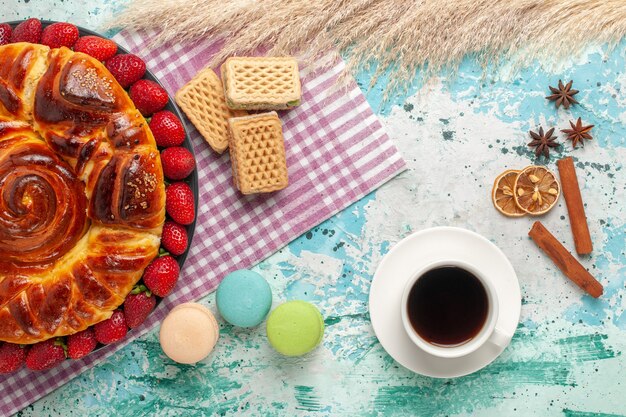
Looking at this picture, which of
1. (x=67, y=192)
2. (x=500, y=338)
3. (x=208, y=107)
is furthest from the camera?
(x=208, y=107)

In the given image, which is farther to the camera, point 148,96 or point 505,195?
point 505,195

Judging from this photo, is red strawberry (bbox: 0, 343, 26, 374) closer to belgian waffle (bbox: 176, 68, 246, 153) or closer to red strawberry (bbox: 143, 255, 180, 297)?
red strawberry (bbox: 143, 255, 180, 297)

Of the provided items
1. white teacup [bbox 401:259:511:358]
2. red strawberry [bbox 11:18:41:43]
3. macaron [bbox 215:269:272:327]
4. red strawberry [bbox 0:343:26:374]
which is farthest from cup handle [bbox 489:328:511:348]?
red strawberry [bbox 11:18:41:43]

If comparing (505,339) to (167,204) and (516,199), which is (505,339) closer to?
(516,199)

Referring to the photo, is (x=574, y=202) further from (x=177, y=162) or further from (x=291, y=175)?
(x=177, y=162)

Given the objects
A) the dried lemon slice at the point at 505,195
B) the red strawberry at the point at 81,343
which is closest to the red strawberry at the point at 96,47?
the red strawberry at the point at 81,343

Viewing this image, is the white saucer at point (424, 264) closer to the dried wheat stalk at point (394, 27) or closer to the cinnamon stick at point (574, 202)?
the cinnamon stick at point (574, 202)

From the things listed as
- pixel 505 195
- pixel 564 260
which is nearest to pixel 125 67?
pixel 505 195
